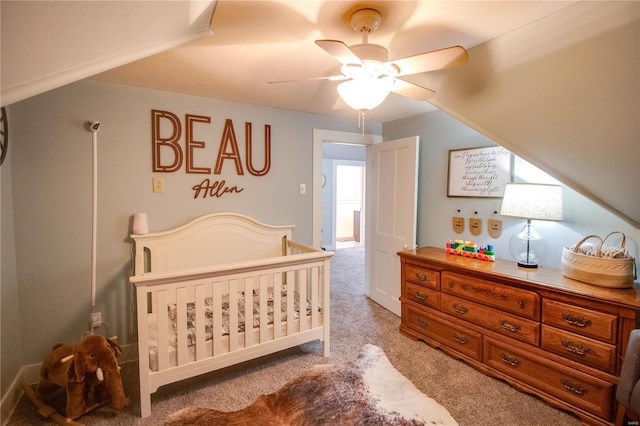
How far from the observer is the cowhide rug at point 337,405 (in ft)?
5.32

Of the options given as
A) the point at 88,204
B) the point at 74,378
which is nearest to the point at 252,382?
the point at 74,378

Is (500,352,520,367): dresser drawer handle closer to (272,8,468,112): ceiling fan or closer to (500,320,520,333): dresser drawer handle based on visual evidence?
(500,320,520,333): dresser drawer handle

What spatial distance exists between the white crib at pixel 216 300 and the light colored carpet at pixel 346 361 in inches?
6.4

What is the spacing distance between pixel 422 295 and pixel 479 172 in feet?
3.85

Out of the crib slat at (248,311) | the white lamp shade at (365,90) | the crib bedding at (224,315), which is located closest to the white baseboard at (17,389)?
the crib bedding at (224,315)

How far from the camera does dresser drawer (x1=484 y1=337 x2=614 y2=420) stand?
5.26 feet

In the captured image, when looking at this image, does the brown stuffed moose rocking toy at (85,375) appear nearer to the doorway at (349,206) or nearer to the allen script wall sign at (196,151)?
the allen script wall sign at (196,151)

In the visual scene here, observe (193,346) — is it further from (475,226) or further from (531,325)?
(475,226)

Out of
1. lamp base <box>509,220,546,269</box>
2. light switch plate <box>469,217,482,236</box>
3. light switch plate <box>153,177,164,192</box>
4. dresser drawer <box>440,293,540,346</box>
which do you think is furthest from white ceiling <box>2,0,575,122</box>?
dresser drawer <box>440,293,540,346</box>

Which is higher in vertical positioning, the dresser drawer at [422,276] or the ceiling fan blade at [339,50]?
the ceiling fan blade at [339,50]

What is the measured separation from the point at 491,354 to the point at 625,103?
167 centimetres

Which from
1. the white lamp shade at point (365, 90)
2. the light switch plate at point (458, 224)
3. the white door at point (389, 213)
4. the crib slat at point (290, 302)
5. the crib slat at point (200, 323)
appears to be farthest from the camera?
the white door at point (389, 213)

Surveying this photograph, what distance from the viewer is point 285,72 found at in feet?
6.72

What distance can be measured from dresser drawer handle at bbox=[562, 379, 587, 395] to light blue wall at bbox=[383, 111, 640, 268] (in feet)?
2.55
